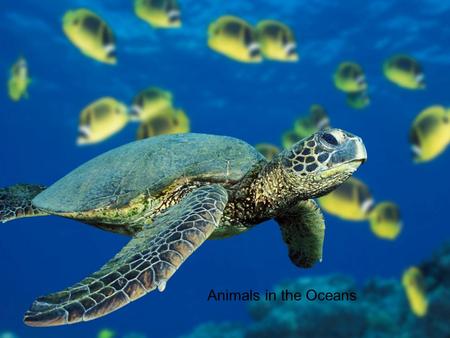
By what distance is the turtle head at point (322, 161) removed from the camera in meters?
2.99

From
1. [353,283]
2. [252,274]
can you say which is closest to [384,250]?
[252,274]

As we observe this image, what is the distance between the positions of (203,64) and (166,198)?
22344mm

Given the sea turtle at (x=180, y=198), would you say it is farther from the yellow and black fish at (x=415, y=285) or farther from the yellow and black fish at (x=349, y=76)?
the yellow and black fish at (x=349, y=76)

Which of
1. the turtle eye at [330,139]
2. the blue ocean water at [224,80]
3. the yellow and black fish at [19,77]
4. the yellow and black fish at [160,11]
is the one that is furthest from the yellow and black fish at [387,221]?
the yellow and black fish at [19,77]

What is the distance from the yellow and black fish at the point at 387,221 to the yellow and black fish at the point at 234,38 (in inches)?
114

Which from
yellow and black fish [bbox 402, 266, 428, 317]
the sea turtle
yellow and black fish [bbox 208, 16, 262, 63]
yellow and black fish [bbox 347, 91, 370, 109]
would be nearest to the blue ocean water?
yellow and black fish [bbox 402, 266, 428, 317]

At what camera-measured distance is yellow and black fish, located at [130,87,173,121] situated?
21.2 ft

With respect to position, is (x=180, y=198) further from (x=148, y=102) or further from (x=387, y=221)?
(x=387, y=221)

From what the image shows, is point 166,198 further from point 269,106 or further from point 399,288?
point 269,106

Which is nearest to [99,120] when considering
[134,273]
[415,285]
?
[134,273]

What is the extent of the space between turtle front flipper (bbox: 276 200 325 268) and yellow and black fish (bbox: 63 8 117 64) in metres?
3.67

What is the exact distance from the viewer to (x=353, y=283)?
1133cm

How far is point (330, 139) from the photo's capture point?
3.08 metres

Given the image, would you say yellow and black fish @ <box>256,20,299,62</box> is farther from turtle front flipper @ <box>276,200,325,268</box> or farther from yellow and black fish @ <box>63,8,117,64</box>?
turtle front flipper @ <box>276,200,325,268</box>
